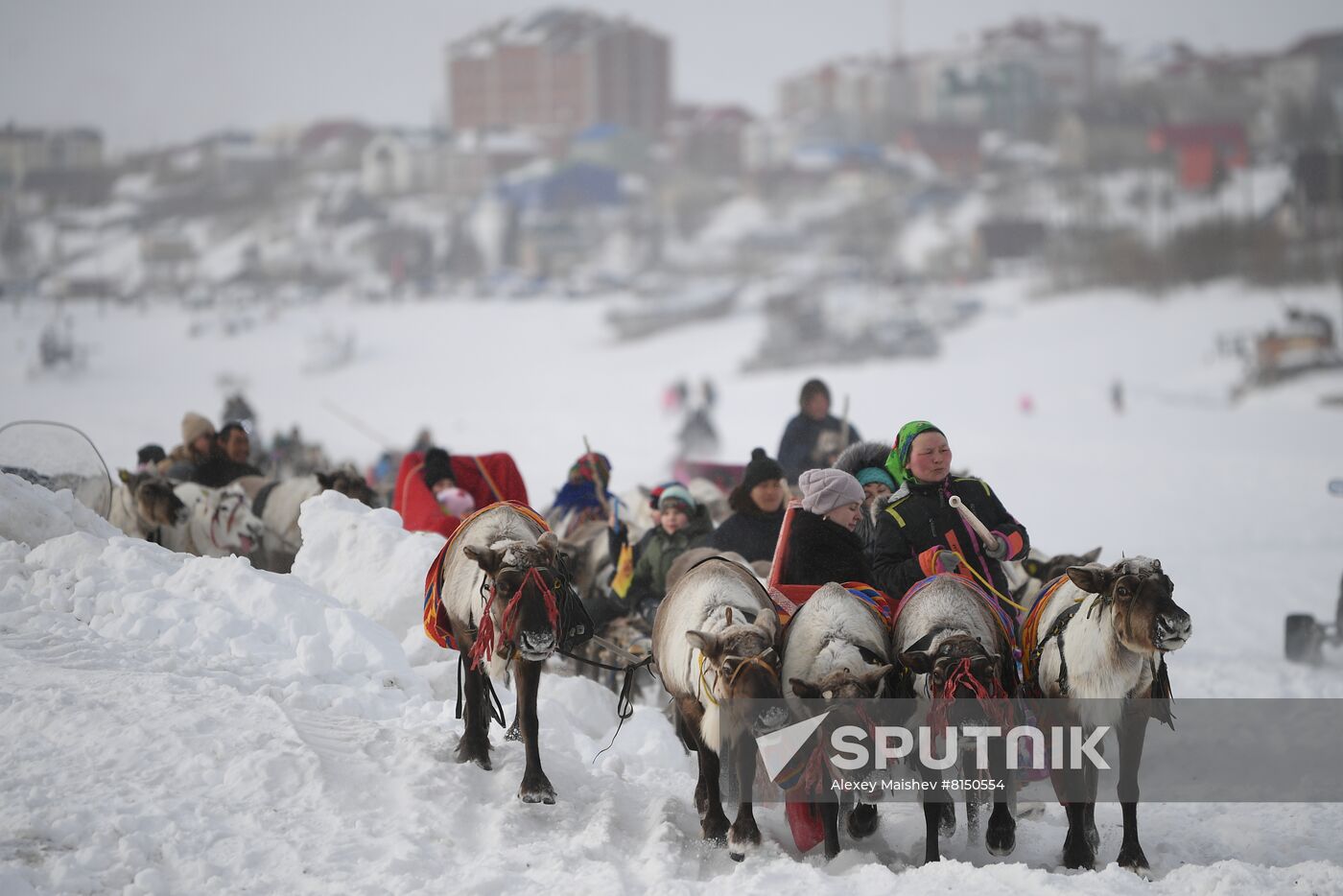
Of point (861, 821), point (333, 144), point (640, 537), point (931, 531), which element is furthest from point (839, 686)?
point (333, 144)

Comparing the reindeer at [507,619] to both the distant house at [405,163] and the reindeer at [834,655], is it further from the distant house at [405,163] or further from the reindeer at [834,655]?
the distant house at [405,163]

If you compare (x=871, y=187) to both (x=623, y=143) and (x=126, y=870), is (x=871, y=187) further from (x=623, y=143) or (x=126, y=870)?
(x=126, y=870)

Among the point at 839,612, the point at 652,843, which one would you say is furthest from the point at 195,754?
the point at 839,612

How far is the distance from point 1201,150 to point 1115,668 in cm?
9723

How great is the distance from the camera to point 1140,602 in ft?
19.6

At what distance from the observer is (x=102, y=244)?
411ft

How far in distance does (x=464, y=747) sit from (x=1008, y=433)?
27.5 metres

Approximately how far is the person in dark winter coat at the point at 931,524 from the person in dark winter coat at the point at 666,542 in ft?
6.92

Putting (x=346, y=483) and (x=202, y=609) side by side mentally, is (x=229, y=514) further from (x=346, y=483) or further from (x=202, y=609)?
(x=202, y=609)

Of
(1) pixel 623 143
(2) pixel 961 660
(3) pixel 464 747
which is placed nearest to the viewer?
(2) pixel 961 660

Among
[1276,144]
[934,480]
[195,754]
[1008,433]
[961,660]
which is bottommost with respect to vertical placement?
[1008,433]

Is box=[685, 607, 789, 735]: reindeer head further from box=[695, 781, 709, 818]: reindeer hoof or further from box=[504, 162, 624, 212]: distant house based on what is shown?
box=[504, 162, 624, 212]: distant house

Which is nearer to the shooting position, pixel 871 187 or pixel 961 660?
A: pixel 961 660

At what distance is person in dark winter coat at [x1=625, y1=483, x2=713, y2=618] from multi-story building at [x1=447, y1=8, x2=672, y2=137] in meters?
163
